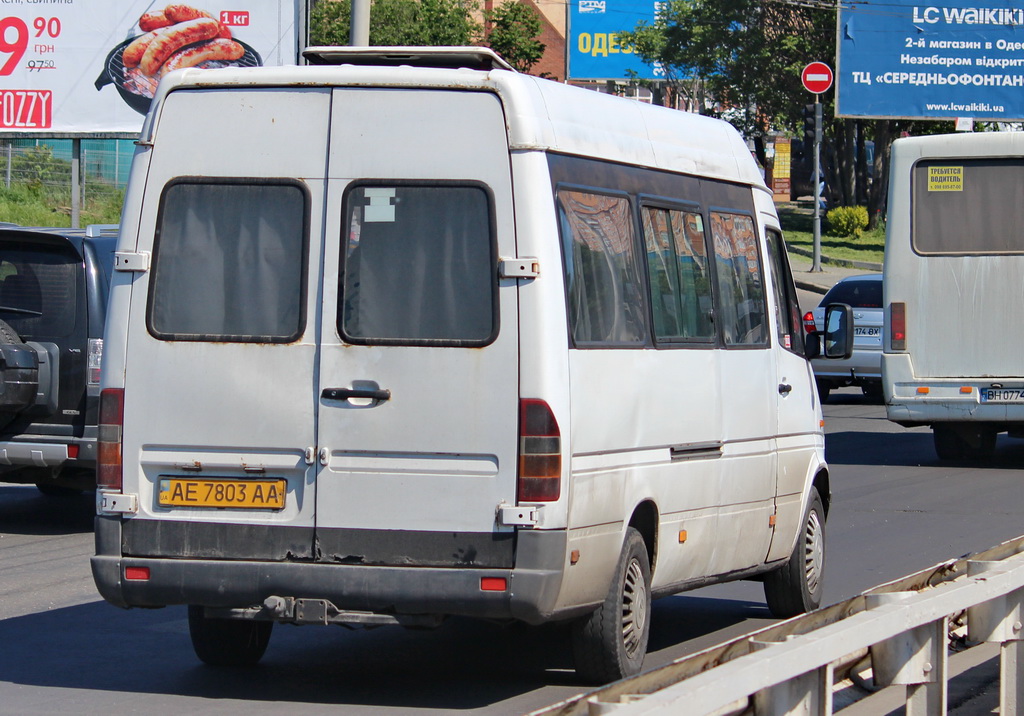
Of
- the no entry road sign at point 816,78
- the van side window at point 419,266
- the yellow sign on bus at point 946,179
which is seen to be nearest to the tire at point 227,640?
the van side window at point 419,266

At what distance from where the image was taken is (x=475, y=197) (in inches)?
→ 252

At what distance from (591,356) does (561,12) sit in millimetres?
107539

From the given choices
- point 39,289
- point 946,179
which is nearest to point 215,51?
point 946,179

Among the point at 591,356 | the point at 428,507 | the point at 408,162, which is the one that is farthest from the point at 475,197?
the point at 428,507

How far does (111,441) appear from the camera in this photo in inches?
261

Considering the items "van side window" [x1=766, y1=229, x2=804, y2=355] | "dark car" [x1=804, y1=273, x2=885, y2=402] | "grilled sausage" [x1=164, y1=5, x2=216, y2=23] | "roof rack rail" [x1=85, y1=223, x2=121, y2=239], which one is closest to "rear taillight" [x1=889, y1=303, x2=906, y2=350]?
"dark car" [x1=804, y1=273, x2=885, y2=402]

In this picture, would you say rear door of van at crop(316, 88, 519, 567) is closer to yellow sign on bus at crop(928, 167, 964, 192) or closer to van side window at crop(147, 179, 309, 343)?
van side window at crop(147, 179, 309, 343)

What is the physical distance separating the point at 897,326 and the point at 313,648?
10.3 metres

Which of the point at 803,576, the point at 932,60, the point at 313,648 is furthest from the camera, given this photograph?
the point at 932,60

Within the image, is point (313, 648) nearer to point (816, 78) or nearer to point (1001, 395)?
point (1001, 395)

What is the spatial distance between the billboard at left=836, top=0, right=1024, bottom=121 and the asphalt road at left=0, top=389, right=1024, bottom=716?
23.8 metres

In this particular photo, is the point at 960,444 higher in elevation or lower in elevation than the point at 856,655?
lower

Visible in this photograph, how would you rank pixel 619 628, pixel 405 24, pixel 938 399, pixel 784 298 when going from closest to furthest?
pixel 619 628
pixel 784 298
pixel 938 399
pixel 405 24

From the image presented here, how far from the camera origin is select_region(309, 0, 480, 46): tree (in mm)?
60906
